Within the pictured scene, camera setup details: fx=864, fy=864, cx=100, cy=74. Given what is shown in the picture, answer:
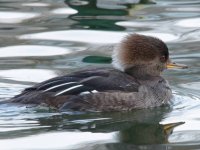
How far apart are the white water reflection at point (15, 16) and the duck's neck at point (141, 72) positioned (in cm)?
472

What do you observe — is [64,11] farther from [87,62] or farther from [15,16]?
[87,62]

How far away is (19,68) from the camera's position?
427 inches

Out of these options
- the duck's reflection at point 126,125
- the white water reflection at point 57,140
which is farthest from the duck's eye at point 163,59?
the white water reflection at point 57,140

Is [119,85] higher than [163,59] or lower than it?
lower

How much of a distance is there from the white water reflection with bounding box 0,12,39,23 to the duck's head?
468cm

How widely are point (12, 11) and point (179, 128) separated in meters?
6.82

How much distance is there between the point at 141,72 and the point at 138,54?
8.5 inches

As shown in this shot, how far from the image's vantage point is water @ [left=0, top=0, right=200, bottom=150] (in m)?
7.92

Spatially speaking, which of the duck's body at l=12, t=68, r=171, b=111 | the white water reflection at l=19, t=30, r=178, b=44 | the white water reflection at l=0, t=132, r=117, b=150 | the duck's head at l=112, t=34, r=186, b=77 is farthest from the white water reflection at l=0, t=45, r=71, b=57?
the white water reflection at l=0, t=132, r=117, b=150

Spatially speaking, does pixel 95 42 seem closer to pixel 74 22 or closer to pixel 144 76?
pixel 74 22

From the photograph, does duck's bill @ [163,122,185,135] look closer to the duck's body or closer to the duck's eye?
the duck's body

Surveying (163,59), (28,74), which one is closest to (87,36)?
(28,74)

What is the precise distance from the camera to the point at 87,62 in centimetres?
1130

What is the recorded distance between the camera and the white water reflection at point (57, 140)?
7.54 meters
